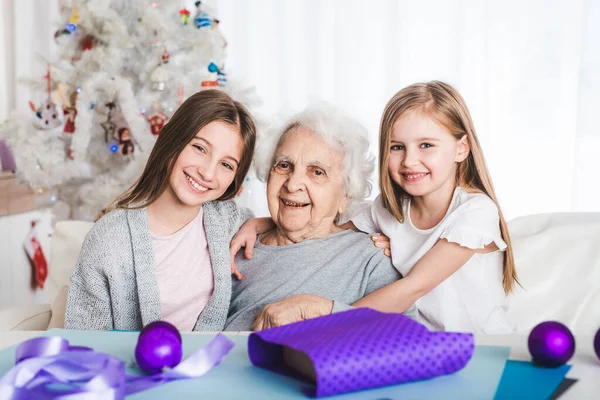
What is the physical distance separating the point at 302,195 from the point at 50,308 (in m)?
0.98

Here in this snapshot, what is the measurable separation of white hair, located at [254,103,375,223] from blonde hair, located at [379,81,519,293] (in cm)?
7

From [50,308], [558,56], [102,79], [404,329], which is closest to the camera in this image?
[404,329]

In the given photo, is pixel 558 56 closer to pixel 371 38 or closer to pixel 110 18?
pixel 371 38

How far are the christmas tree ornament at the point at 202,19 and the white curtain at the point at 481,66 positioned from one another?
81cm

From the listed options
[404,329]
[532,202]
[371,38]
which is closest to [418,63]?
[371,38]

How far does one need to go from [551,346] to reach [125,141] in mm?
2904

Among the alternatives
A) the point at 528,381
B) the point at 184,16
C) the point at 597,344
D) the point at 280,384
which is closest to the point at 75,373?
the point at 280,384

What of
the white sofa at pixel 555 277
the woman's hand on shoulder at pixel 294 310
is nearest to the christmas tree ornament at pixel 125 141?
the white sofa at pixel 555 277

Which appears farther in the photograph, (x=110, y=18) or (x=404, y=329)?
(x=110, y=18)

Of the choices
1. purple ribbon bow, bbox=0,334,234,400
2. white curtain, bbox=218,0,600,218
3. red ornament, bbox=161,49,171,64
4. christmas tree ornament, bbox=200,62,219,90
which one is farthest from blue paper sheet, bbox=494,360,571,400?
white curtain, bbox=218,0,600,218

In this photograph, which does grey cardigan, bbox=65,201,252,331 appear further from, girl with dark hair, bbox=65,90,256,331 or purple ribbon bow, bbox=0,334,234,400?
purple ribbon bow, bbox=0,334,234,400

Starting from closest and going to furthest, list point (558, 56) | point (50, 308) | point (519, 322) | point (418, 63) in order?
point (519, 322), point (50, 308), point (558, 56), point (418, 63)

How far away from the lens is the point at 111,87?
332cm

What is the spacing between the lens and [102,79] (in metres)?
3.32
